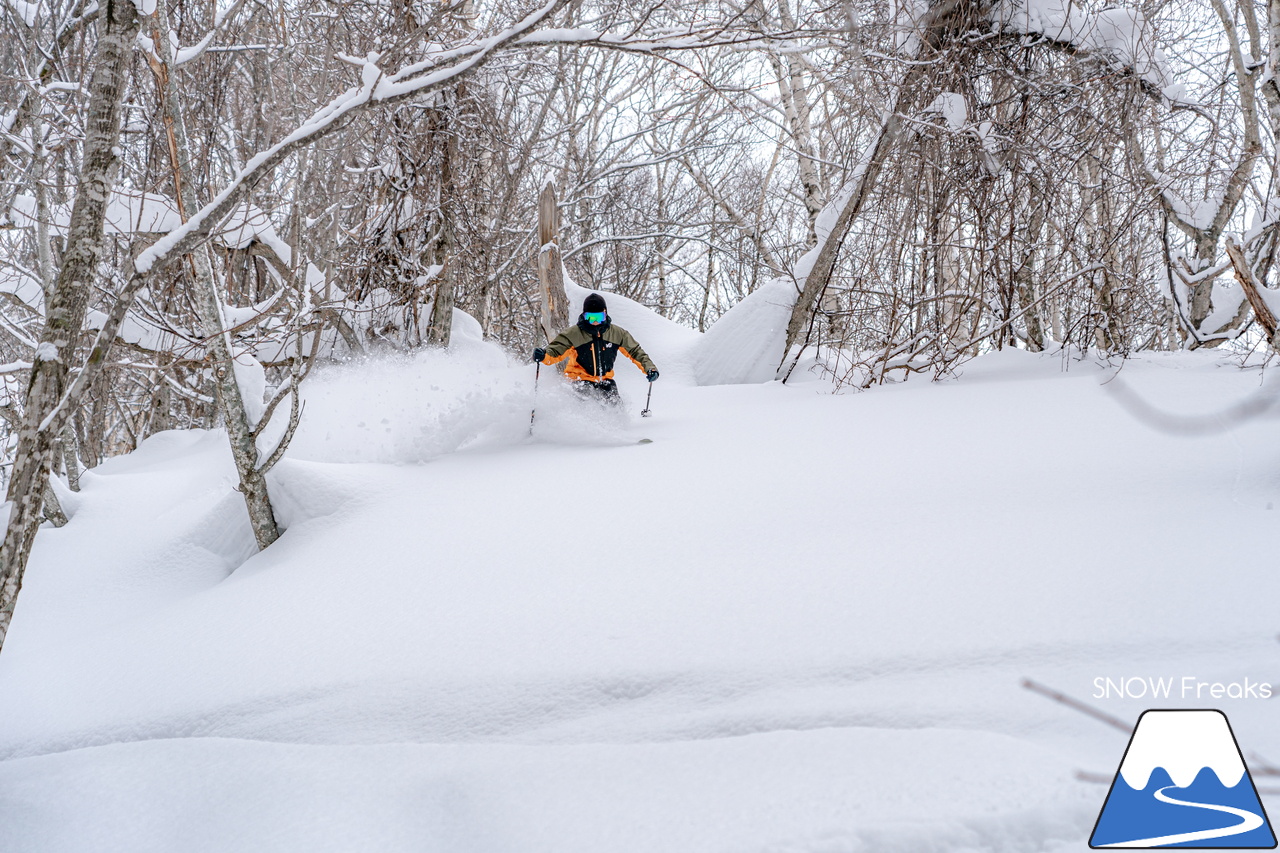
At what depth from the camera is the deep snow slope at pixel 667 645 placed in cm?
166

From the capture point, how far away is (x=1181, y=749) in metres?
1.39

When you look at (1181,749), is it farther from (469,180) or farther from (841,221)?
(469,180)

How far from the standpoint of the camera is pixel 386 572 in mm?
3199

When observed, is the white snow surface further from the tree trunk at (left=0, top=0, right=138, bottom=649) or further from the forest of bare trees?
the tree trunk at (left=0, top=0, right=138, bottom=649)

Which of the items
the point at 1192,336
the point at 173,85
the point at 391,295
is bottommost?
the point at 1192,336

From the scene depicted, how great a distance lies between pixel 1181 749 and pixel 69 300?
277 centimetres

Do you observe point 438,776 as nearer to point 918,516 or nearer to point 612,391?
point 918,516

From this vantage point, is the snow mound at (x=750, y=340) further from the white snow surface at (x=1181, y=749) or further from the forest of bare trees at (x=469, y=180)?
the white snow surface at (x=1181, y=749)

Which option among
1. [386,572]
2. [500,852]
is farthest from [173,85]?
[500,852]

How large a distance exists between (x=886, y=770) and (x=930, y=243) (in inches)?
180

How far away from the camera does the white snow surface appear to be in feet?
4.39

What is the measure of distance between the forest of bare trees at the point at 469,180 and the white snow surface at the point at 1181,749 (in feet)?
6.14

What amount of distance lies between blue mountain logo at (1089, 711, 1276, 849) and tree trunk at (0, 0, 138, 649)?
2.53m

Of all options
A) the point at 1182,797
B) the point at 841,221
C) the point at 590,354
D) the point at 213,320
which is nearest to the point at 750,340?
the point at 841,221
